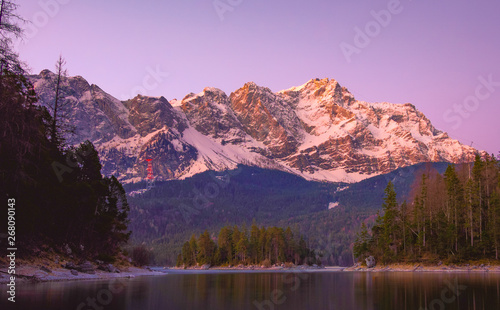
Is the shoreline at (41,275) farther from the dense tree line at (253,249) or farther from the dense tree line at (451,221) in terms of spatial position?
the dense tree line at (253,249)

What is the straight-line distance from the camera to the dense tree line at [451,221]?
88750 millimetres

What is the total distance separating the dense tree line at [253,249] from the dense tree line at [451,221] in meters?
67.9

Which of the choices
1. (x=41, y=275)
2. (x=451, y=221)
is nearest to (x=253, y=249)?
(x=451, y=221)

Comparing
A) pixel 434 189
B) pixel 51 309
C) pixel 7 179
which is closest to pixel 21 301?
pixel 51 309

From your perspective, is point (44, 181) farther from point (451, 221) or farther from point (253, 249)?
point (253, 249)

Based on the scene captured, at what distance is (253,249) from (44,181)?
13145cm

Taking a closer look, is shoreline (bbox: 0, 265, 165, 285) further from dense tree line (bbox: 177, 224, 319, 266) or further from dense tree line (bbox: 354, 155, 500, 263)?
dense tree line (bbox: 177, 224, 319, 266)

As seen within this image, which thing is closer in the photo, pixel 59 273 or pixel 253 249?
pixel 59 273

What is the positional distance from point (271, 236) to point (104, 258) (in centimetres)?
11161

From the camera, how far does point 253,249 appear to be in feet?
591

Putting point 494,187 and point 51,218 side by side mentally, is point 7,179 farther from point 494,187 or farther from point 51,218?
point 494,187

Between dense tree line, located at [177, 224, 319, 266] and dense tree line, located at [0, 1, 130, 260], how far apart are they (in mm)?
98463

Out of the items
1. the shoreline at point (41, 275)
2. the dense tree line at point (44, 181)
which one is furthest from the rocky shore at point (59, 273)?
the dense tree line at point (44, 181)

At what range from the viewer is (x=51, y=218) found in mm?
58781
